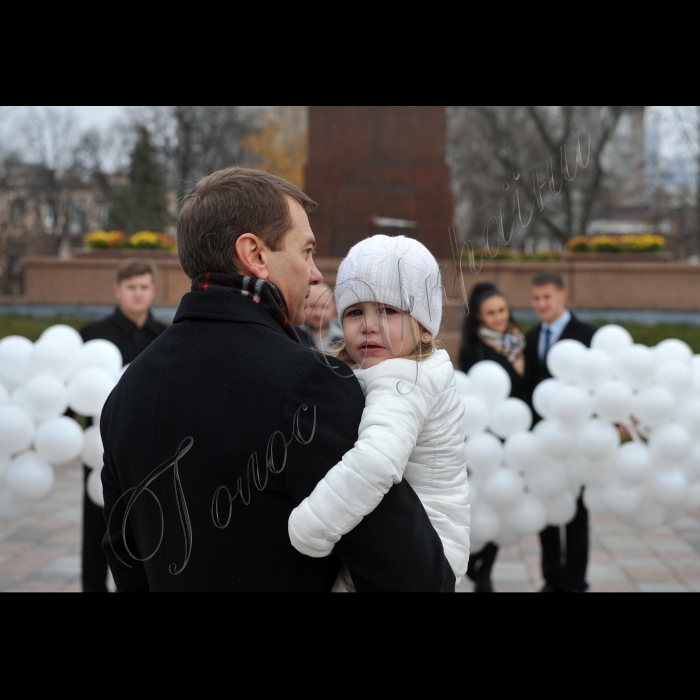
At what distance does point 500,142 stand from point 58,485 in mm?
13858

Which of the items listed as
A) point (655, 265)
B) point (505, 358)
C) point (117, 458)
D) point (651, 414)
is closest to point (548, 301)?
point (505, 358)

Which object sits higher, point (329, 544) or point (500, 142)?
point (500, 142)

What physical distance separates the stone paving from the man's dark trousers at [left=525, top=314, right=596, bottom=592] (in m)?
0.22

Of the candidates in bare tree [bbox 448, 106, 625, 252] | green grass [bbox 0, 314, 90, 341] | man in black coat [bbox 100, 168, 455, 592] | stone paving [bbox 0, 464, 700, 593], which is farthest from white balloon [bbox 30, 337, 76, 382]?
bare tree [bbox 448, 106, 625, 252]

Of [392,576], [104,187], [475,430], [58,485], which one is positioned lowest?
[58,485]

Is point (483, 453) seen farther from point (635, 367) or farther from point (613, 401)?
point (635, 367)

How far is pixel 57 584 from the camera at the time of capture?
18.6 ft

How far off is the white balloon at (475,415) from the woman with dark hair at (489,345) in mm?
693

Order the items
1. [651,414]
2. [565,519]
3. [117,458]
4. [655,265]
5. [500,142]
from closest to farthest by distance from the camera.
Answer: [117,458] < [651,414] < [565,519] < [655,265] < [500,142]

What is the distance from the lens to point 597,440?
454 cm

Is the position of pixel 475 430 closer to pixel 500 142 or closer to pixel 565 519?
pixel 565 519

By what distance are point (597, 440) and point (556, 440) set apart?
216 millimetres

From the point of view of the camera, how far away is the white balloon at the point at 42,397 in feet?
13.9

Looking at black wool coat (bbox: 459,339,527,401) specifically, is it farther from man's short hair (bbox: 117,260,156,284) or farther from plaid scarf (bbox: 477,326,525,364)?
man's short hair (bbox: 117,260,156,284)
